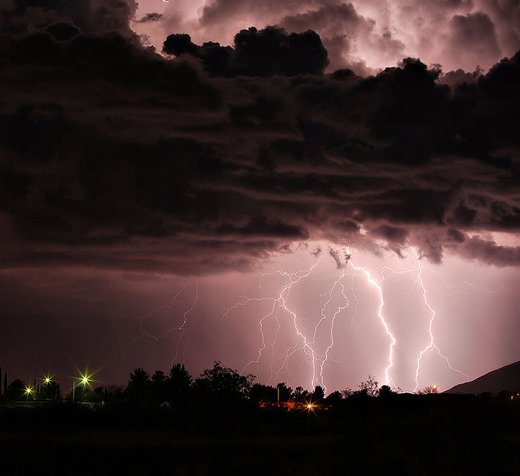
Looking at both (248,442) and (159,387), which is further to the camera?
(159,387)

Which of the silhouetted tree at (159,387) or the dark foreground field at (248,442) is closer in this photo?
the dark foreground field at (248,442)

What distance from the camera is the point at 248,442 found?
1991 inches

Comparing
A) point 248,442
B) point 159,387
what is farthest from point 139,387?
point 248,442

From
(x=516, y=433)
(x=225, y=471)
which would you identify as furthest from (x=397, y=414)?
(x=225, y=471)

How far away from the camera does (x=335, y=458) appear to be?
1575 inches

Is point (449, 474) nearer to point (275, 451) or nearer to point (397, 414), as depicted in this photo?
point (275, 451)

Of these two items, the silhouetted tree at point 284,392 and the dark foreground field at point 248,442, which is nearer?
the dark foreground field at point 248,442

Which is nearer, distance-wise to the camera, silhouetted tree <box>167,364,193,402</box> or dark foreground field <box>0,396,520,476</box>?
dark foreground field <box>0,396,520,476</box>

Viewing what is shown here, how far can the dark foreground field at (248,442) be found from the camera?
38031mm

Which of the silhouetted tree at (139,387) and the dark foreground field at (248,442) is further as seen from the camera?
the silhouetted tree at (139,387)

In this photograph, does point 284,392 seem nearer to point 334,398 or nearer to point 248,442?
point 334,398

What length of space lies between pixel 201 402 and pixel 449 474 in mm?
28020

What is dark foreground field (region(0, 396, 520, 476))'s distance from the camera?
38031mm

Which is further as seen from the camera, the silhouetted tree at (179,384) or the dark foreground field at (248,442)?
the silhouetted tree at (179,384)
